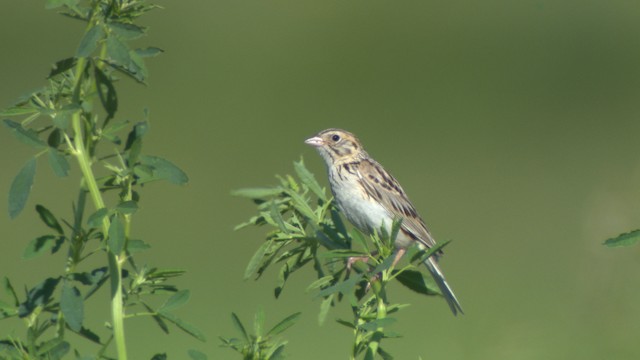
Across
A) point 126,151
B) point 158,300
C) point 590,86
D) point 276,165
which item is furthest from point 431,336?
point 590,86

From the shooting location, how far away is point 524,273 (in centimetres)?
924

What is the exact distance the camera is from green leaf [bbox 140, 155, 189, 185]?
5.09 feet

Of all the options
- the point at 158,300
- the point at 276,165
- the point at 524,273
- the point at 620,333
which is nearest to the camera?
the point at 620,333

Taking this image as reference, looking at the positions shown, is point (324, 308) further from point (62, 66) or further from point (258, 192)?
point (62, 66)

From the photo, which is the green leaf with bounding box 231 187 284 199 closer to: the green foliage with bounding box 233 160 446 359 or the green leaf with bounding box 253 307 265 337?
the green foliage with bounding box 233 160 446 359

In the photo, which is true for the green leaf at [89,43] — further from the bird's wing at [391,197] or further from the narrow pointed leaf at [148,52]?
the bird's wing at [391,197]

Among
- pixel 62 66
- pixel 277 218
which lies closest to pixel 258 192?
pixel 277 218

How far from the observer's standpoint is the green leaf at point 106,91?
61.2 inches

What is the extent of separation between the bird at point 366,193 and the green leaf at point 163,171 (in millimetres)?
1817

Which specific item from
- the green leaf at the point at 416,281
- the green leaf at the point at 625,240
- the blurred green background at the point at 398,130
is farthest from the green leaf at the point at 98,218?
the blurred green background at the point at 398,130

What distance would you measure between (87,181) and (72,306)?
0.14m

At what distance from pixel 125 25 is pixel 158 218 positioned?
9784mm

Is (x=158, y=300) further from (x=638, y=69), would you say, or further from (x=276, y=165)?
(x=638, y=69)

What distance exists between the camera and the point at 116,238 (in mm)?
1443
